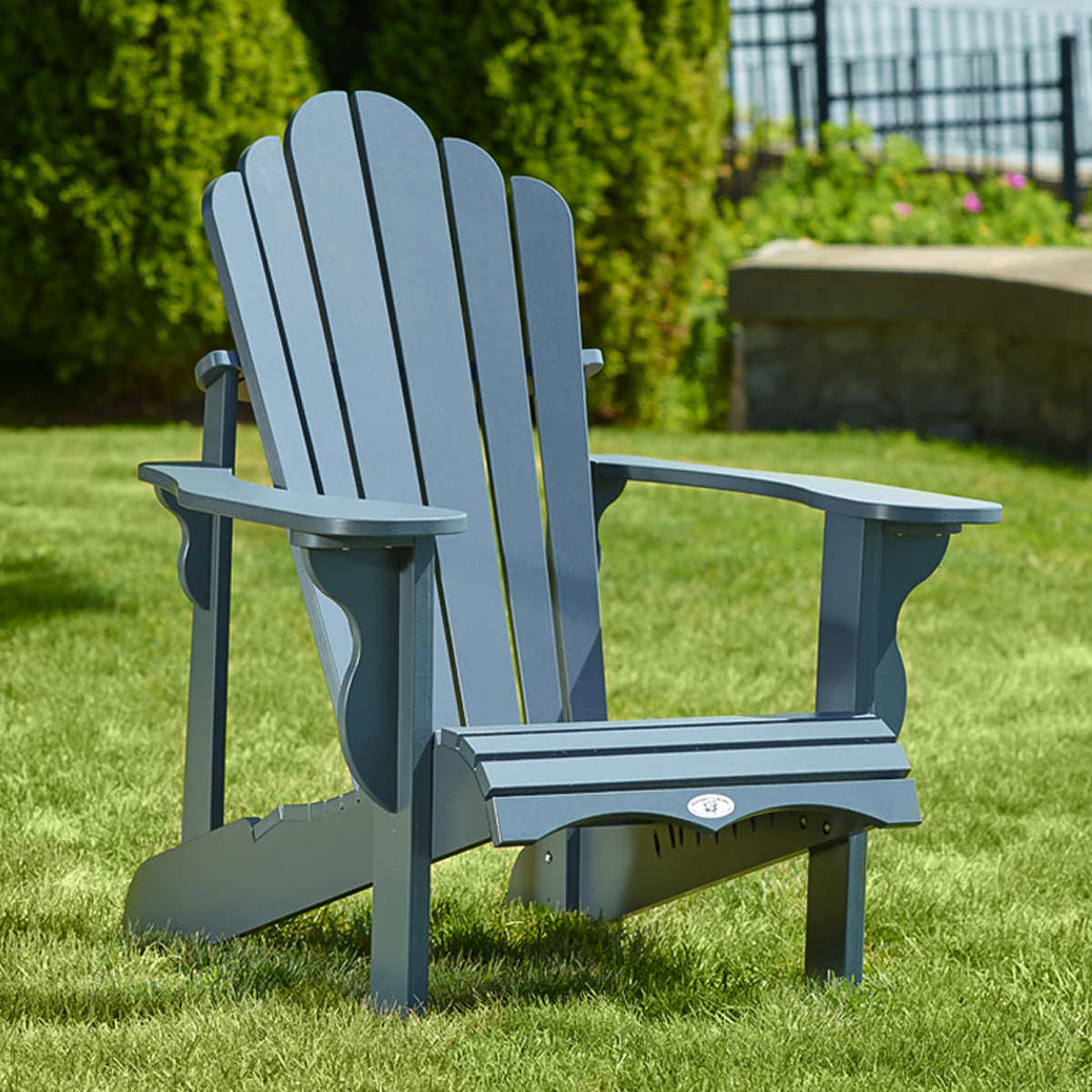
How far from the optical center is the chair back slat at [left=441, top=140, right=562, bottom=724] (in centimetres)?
264

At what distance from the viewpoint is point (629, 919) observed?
267cm

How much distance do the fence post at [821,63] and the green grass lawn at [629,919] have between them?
7003 mm

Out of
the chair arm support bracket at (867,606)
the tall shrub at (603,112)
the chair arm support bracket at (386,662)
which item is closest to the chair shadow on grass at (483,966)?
the chair arm support bracket at (386,662)

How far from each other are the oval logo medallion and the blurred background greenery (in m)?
6.20

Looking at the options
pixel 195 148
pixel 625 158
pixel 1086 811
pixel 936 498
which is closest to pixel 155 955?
pixel 936 498

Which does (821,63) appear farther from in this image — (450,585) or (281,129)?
(450,585)

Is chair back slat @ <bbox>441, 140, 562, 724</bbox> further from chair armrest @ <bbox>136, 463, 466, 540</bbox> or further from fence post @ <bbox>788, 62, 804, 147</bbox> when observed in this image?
fence post @ <bbox>788, 62, 804, 147</bbox>

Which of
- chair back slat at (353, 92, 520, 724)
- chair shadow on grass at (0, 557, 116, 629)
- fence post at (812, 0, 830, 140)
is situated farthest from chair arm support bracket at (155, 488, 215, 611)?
fence post at (812, 0, 830, 140)

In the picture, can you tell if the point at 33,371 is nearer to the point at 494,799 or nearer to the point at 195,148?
the point at 195,148

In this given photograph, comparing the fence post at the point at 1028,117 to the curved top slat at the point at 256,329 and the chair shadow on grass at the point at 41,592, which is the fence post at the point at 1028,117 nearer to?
the chair shadow on grass at the point at 41,592

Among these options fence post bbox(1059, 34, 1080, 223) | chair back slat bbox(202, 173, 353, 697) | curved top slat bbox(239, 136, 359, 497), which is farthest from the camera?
fence post bbox(1059, 34, 1080, 223)

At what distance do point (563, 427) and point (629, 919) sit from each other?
2.65ft

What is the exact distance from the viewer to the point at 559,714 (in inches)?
104

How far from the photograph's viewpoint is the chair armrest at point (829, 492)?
2203mm
